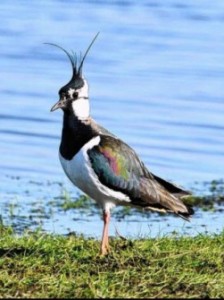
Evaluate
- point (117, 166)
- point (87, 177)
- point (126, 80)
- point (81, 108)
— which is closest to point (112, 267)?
point (87, 177)

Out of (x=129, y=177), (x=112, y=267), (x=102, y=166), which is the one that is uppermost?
(x=102, y=166)

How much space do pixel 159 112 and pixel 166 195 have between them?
7401 millimetres

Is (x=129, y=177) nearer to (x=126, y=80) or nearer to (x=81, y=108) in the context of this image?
(x=81, y=108)

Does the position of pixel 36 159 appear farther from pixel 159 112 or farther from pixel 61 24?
pixel 61 24

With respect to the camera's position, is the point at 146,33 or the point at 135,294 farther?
the point at 146,33

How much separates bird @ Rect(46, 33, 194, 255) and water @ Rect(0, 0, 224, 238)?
9.77ft

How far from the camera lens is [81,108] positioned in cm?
962

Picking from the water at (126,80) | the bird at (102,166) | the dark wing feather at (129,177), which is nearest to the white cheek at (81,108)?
the bird at (102,166)

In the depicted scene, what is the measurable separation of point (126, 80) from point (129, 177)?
30.9 feet

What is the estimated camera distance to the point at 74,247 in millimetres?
9422

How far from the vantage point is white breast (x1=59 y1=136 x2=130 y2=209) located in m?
→ 9.26

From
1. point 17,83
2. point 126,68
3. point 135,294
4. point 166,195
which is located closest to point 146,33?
point 126,68

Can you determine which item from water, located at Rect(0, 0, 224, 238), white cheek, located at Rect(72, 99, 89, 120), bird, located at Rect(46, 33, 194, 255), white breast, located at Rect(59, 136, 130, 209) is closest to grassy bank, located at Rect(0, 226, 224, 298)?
bird, located at Rect(46, 33, 194, 255)

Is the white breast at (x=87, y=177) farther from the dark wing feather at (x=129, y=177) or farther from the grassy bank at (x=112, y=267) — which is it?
the grassy bank at (x=112, y=267)
